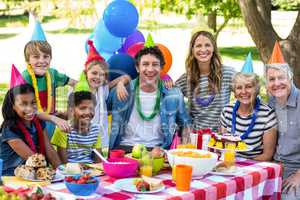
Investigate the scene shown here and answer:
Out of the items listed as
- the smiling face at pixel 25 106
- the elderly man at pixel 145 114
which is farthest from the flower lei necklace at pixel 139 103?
the smiling face at pixel 25 106

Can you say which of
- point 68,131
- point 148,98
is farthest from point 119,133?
point 68,131

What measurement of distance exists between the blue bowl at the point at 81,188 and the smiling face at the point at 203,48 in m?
1.99

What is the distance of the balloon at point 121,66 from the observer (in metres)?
4.35

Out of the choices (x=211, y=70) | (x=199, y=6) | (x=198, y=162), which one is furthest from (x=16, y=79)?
(x=199, y=6)

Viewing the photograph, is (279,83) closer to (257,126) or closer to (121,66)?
(257,126)

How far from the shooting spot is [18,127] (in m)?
3.25

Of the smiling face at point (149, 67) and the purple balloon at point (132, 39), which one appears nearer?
the smiling face at point (149, 67)

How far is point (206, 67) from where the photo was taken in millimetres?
4363

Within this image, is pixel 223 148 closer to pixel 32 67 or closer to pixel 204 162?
pixel 204 162

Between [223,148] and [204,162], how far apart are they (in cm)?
46

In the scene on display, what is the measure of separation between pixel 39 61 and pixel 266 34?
351 cm

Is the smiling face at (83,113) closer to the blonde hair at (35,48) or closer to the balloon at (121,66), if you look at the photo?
the blonde hair at (35,48)

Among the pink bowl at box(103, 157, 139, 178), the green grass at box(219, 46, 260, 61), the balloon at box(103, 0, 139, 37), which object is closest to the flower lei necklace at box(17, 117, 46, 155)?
the pink bowl at box(103, 157, 139, 178)

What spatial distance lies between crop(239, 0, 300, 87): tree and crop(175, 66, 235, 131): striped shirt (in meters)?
2.32
